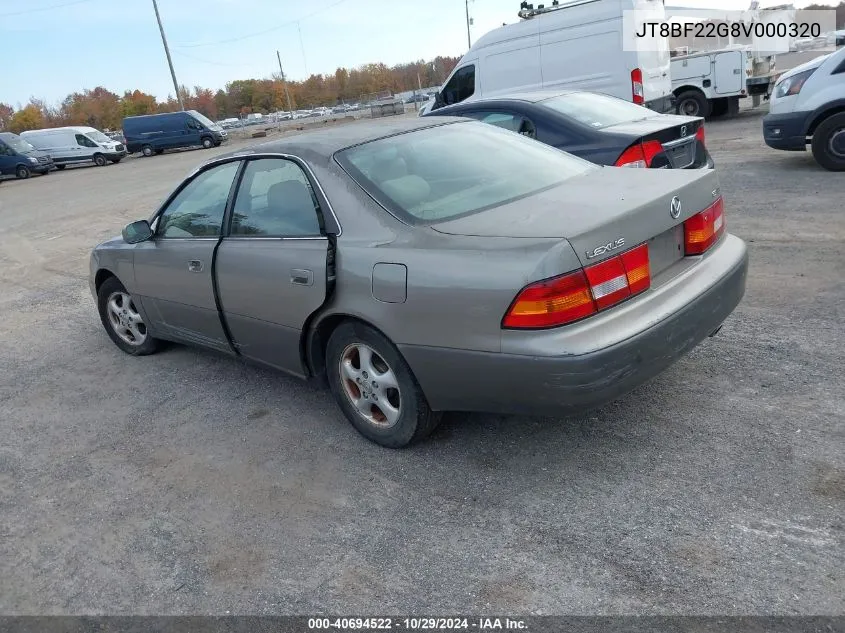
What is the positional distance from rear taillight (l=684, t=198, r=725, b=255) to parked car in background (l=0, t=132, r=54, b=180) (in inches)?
1324

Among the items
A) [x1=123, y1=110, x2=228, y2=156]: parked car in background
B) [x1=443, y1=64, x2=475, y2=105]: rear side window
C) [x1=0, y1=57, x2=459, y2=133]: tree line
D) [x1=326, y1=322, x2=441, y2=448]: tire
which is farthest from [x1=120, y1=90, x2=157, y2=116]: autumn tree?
[x1=326, y1=322, x2=441, y2=448]: tire

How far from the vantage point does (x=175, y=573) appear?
2814 millimetres

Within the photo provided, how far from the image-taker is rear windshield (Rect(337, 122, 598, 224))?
3.32 m

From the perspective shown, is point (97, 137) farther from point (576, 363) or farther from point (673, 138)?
point (576, 363)

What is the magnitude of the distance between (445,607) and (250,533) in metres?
1.01

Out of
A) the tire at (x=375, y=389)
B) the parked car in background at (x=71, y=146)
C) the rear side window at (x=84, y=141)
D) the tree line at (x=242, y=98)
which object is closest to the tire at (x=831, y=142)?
the tire at (x=375, y=389)

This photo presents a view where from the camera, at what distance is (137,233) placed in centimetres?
462

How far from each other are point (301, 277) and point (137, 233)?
177 centimetres

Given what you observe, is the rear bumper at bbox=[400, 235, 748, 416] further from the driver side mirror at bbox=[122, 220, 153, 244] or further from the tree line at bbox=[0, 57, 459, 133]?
the tree line at bbox=[0, 57, 459, 133]

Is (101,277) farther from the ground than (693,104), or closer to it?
farther from the ground

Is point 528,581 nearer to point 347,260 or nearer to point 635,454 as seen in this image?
point 635,454

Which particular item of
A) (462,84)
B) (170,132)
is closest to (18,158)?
(170,132)

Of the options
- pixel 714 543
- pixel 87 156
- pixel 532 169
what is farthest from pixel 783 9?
pixel 87 156

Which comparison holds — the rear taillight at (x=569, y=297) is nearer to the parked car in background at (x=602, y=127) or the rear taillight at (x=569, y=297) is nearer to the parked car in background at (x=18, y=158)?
the parked car in background at (x=602, y=127)
